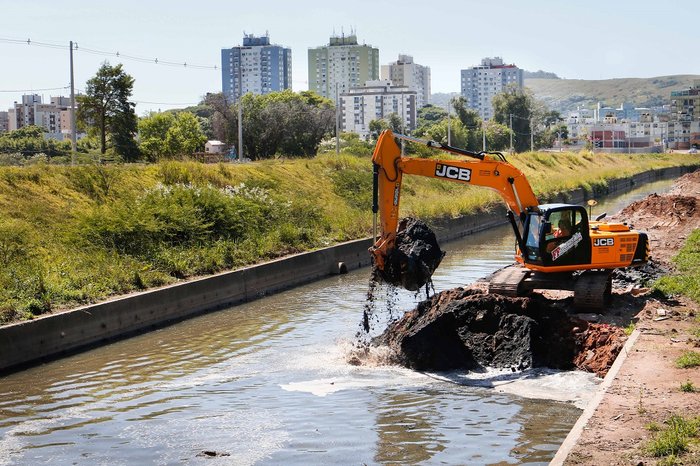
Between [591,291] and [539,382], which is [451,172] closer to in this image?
[591,291]

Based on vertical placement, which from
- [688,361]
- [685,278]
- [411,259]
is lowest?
[688,361]

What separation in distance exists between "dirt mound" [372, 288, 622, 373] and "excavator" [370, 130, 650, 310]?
5.18ft

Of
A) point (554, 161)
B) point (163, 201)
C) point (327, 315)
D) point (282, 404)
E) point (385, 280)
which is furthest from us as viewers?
point (554, 161)

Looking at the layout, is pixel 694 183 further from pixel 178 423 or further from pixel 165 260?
pixel 178 423

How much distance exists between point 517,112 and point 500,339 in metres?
133

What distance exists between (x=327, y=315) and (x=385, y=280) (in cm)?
637

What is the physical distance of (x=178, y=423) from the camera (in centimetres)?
1609

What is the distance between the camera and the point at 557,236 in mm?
21766

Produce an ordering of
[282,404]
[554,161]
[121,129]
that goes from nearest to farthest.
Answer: [282,404], [121,129], [554,161]

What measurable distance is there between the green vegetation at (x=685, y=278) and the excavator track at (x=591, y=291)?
6.80 feet

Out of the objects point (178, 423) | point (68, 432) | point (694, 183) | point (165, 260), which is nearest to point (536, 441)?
point (178, 423)

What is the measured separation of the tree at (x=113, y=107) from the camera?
60.8 metres

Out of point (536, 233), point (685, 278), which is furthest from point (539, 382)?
point (685, 278)

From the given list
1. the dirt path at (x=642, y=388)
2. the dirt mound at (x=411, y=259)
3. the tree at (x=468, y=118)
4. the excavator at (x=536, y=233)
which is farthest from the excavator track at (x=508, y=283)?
the tree at (x=468, y=118)
